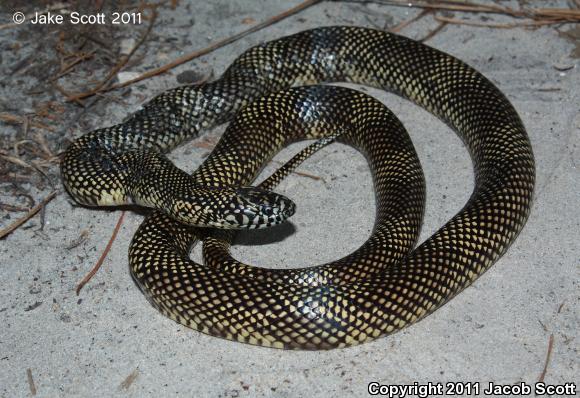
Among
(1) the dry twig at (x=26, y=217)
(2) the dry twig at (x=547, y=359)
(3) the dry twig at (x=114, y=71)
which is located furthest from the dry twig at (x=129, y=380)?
(3) the dry twig at (x=114, y=71)

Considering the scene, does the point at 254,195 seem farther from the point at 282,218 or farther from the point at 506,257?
the point at 506,257

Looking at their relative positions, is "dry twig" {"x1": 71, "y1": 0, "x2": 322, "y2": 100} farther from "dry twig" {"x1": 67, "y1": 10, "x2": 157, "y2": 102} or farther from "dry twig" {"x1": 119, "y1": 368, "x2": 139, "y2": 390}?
"dry twig" {"x1": 119, "y1": 368, "x2": 139, "y2": 390}

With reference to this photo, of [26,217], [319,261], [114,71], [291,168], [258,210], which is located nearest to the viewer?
[258,210]

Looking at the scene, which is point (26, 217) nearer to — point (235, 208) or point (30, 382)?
point (30, 382)

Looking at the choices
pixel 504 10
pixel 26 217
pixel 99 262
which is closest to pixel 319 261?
pixel 99 262

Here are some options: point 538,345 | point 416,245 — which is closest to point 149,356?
point 416,245

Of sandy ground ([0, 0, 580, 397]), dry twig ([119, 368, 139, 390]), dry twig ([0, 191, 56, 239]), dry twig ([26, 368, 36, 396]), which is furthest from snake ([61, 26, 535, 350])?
dry twig ([26, 368, 36, 396])

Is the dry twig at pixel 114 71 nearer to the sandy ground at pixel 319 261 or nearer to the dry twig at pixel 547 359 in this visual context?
the sandy ground at pixel 319 261
